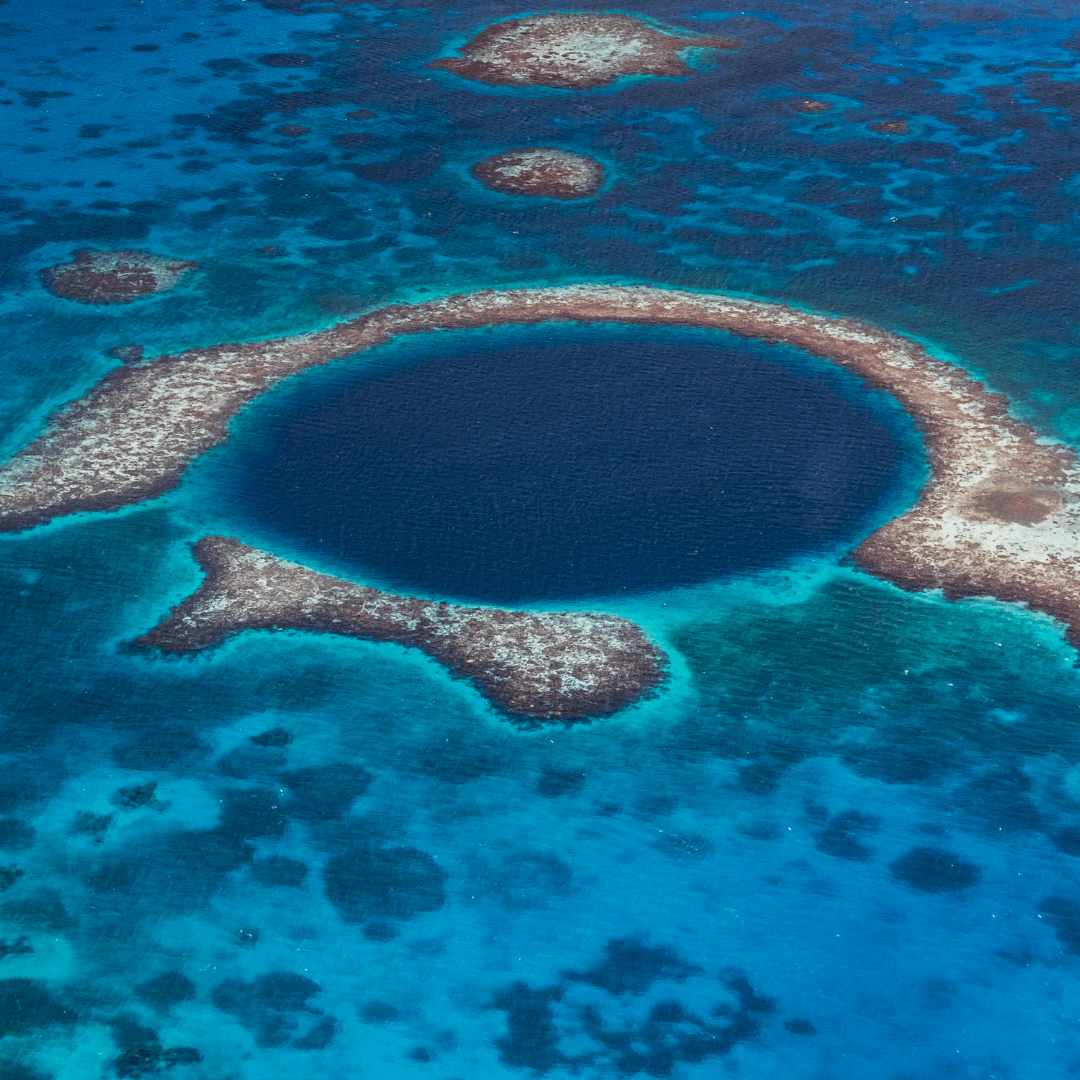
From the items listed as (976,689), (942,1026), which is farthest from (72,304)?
(942,1026)

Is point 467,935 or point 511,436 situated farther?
point 511,436

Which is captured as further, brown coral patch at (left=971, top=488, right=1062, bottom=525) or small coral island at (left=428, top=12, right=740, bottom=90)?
small coral island at (left=428, top=12, right=740, bottom=90)

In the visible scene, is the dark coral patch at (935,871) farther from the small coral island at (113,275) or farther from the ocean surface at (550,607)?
the small coral island at (113,275)

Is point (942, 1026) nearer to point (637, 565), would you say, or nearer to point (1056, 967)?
point (1056, 967)

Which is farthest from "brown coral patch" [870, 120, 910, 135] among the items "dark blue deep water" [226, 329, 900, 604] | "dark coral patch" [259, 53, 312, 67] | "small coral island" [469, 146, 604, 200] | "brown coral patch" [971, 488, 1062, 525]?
"dark coral patch" [259, 53, 312, 67]

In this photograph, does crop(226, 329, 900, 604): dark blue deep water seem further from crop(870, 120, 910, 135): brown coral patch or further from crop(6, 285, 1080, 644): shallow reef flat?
crop(870, 120, 910, 135): brown coral patch

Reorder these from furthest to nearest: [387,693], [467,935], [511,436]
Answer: [511,436], [387,693], [467,935]
